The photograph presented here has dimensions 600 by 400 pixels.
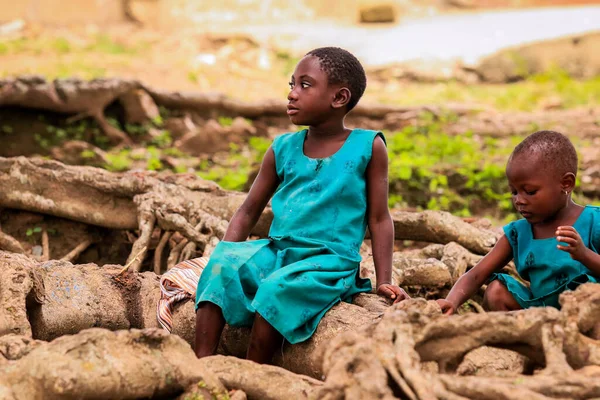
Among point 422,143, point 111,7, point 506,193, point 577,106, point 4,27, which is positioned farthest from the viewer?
point 111,7

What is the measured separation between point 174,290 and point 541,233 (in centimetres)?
163

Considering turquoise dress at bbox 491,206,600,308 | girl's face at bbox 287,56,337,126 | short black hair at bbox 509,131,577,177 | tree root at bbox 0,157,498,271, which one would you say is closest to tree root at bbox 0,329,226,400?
girl's face at bbox 287,56,337,126

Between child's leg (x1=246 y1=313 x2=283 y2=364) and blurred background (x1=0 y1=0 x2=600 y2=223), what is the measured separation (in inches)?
160

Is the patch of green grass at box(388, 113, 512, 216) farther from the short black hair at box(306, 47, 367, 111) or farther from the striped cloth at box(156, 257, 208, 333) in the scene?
the striped cloth at box(156, 257, 208, 333)

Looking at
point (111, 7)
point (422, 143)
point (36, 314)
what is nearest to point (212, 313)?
point (36, 314)

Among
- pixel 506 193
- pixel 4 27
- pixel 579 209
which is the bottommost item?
pixel 506 193

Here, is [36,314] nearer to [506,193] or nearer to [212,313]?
[212,313]

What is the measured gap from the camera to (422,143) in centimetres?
942

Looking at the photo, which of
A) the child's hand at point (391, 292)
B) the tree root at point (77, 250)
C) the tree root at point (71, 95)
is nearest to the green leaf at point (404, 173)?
the tree root at point (77, 250)

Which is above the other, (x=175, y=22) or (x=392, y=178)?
(x=175, y=22)

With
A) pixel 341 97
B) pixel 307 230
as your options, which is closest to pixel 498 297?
pixel 307 230

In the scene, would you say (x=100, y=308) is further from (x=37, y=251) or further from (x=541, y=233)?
(x=541, y=233)

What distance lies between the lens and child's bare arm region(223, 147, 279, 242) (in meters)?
4.02

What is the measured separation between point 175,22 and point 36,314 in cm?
1393
